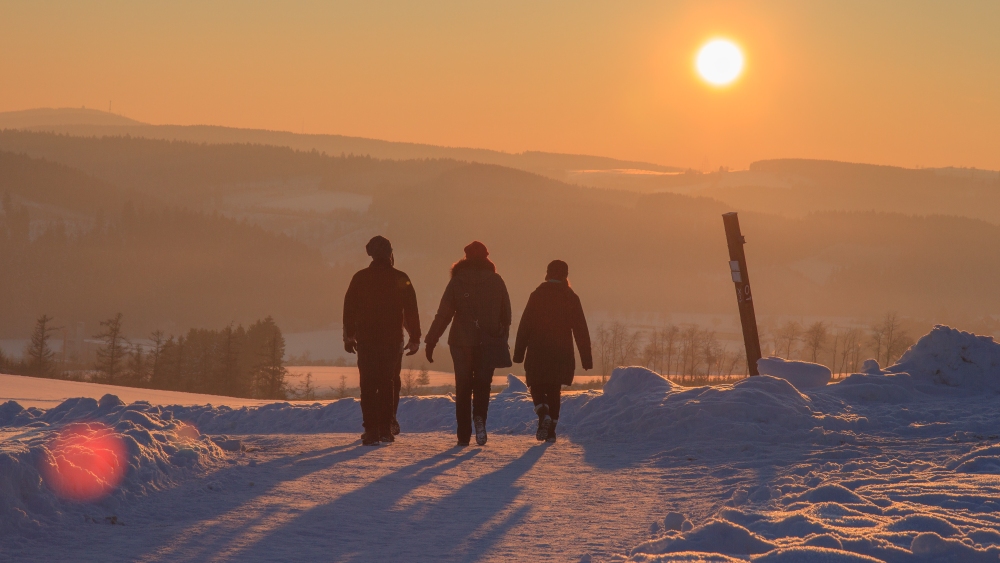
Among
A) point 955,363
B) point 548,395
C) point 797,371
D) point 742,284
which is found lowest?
point 548,395

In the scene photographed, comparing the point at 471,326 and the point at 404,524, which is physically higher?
the point at 471,326

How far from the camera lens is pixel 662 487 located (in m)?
8.24

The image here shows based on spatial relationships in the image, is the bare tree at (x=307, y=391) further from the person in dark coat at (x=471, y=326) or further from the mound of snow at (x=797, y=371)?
the person in dark coat at (x=471, y=326)

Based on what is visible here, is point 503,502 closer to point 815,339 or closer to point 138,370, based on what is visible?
point 138,370

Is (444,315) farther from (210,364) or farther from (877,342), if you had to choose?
(877,342)

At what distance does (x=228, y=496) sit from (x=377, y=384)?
320cm

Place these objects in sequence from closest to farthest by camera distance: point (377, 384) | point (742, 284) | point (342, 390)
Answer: point (377, 384), point (742, 284), point (342, 390)

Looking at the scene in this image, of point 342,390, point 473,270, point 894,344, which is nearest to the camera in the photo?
point 473,270

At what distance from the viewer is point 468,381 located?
10453 millimetres

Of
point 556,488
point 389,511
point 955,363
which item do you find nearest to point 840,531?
point 556,488

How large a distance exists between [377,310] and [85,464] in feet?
12.9

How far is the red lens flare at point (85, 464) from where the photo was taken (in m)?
6.53

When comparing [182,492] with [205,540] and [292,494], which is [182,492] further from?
[205,540]

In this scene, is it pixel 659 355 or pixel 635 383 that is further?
pixel 659 355
